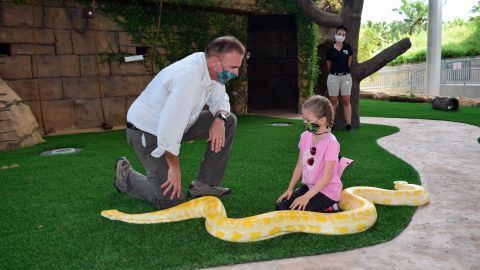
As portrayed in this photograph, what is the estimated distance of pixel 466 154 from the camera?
5547 millimetres

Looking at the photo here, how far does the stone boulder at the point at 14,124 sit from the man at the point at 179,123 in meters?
3.70

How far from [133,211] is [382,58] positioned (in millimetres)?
6298

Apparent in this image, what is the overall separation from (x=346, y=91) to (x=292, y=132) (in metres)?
1.28

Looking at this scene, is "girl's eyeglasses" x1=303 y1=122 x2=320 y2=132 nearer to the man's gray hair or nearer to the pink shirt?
the pink shirt

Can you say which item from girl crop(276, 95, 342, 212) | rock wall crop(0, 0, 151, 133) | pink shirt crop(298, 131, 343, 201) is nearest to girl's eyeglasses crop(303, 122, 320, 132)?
girl crop(276, 95, 342, 212)

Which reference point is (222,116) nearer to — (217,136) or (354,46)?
(217,136)

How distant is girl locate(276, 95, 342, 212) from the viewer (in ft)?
9.95

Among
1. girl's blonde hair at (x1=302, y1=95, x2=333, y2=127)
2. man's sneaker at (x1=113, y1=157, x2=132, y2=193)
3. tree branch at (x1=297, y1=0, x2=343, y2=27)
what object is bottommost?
man's sneaker at (x1=113, y1=157, x2=132, y2=193)

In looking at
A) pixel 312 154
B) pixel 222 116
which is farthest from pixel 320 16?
pixel 312 154

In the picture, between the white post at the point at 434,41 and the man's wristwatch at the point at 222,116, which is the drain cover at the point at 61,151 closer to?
the man's wristwatch at the point at 222,116

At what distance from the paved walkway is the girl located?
597 mm

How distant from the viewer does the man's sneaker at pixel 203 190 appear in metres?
3.76

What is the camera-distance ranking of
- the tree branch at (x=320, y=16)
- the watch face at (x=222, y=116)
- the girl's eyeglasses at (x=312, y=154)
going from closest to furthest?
the girl's eyeglasses at (x=312, y=154), the watch face at (x=222, y=116), the tree branch at (x=320, y=16)

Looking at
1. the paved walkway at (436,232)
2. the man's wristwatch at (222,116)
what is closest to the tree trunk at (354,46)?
the paved walkway at (436,232)
